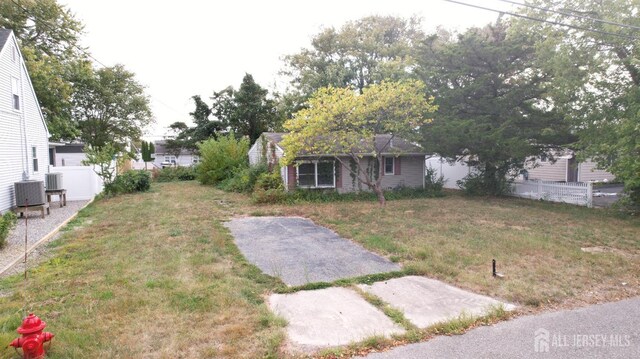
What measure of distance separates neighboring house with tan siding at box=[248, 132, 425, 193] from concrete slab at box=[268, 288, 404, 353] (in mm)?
10639

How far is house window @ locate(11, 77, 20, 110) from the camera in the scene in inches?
476

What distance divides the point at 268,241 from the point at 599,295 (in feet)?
19.1

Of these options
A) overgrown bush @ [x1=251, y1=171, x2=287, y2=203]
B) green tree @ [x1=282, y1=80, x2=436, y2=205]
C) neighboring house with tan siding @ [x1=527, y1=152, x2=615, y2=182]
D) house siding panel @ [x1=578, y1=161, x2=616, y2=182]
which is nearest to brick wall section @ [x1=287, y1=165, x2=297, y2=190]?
overgrown bush @ [x1=251, y1=171, x2=287, y2=203]

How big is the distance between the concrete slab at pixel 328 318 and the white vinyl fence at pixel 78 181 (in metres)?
14.9

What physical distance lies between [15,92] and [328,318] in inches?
553

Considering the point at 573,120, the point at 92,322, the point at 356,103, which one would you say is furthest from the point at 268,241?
the point at 573,120

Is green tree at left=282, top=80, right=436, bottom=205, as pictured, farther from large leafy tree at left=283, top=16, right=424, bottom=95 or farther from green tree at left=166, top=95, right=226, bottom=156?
green tree at left=166, top=95, right=226, bottom=156

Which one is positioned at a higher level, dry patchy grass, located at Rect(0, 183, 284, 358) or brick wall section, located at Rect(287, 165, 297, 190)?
brick wall section, located at Rect(287, 165, 297, 190)

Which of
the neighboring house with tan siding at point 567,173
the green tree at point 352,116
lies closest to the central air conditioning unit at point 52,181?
the green tree at point 352,116

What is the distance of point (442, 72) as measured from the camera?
50.4 ft

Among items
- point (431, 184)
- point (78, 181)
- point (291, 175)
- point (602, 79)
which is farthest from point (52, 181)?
point (602, 79)

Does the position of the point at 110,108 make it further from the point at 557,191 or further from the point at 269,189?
the point at 557,191

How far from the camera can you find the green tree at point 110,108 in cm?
2836

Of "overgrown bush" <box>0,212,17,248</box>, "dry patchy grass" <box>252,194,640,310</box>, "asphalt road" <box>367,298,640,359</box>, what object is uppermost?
"overgrown bush" <box>0,212,17,248</box>
